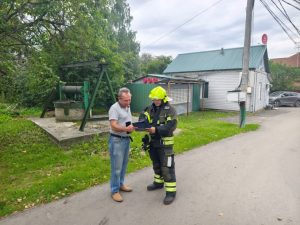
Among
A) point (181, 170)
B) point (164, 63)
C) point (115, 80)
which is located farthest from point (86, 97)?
point (164, 63)

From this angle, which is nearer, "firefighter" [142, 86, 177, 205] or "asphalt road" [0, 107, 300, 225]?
"asphalt road" [0, 107, 300, 225]

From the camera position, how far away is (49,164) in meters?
6.34

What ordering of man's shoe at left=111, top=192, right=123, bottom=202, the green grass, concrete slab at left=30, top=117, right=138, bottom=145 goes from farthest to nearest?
concrete slab at left=30, top=117, right=138, bottom=145 < the green grass < man's shoe at left=111, top=192, right=123, bottom=202

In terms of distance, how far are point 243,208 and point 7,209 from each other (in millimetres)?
3613

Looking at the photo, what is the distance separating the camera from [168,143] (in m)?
4.45

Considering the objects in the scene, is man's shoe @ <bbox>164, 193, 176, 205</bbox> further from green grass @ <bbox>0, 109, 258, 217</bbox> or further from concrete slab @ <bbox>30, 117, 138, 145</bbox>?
concrete slab @ <bbox>30, 117, 138, 145</bbox>

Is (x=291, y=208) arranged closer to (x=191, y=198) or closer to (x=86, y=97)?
(x=191, y=198)

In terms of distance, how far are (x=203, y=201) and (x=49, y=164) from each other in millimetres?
3789

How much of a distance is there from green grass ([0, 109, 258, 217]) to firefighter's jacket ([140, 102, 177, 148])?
64.4 inches

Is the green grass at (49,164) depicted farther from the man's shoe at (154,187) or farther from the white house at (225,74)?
the white house at (225,74)

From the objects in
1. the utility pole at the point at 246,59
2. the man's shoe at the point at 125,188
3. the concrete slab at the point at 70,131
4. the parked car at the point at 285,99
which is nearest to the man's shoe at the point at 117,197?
the man's shoe at the point at 125,188

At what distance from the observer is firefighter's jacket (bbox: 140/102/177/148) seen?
4.34 m

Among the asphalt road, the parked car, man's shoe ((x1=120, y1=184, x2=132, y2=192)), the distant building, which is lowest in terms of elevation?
the asphalt road

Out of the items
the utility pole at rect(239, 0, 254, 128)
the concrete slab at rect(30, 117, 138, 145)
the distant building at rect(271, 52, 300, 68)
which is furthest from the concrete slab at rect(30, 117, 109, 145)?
the distant building at rect(271, 52, 300, 68)
